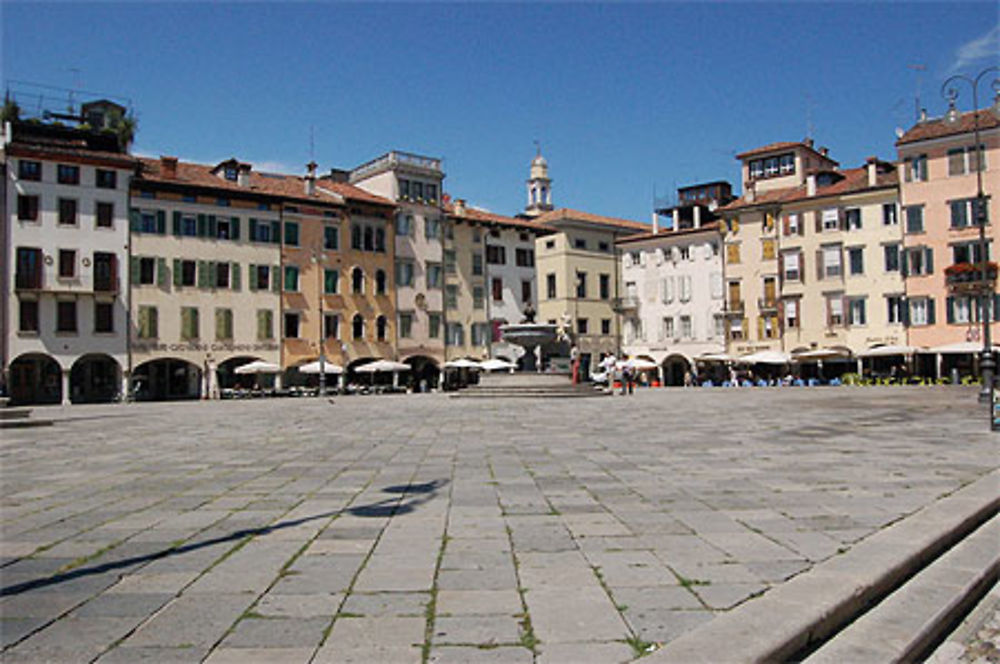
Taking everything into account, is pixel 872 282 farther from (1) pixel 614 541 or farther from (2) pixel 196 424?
(1) pixel 614 541

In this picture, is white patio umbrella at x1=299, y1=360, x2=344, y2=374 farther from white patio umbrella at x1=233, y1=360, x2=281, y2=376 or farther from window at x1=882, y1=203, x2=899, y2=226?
window at x1=882, y1=203, x2=899, y2=226

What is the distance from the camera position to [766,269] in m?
56.1

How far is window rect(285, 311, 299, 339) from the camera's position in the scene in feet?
158

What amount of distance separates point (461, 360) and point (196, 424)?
35377mm

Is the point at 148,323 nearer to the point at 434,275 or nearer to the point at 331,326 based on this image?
the point at 331,326

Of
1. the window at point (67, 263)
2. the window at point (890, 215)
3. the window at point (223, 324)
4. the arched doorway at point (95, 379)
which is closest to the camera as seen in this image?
the window at point (67, 263)

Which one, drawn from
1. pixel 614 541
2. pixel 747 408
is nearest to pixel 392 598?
pixel 614 541

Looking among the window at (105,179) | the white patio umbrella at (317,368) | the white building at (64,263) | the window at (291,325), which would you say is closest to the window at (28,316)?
the white building at (64,263)

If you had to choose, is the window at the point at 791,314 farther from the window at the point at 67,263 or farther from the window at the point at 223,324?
the window at the point at 67,263

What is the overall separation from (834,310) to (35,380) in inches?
1813

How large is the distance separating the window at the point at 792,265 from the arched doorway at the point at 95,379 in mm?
41150

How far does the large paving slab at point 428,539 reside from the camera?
382 cm

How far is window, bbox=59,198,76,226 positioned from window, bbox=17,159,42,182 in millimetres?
1515

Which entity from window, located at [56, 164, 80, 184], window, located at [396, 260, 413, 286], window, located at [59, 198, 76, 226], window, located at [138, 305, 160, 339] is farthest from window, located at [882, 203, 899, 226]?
window, located at [59, 198, 76, 226]
